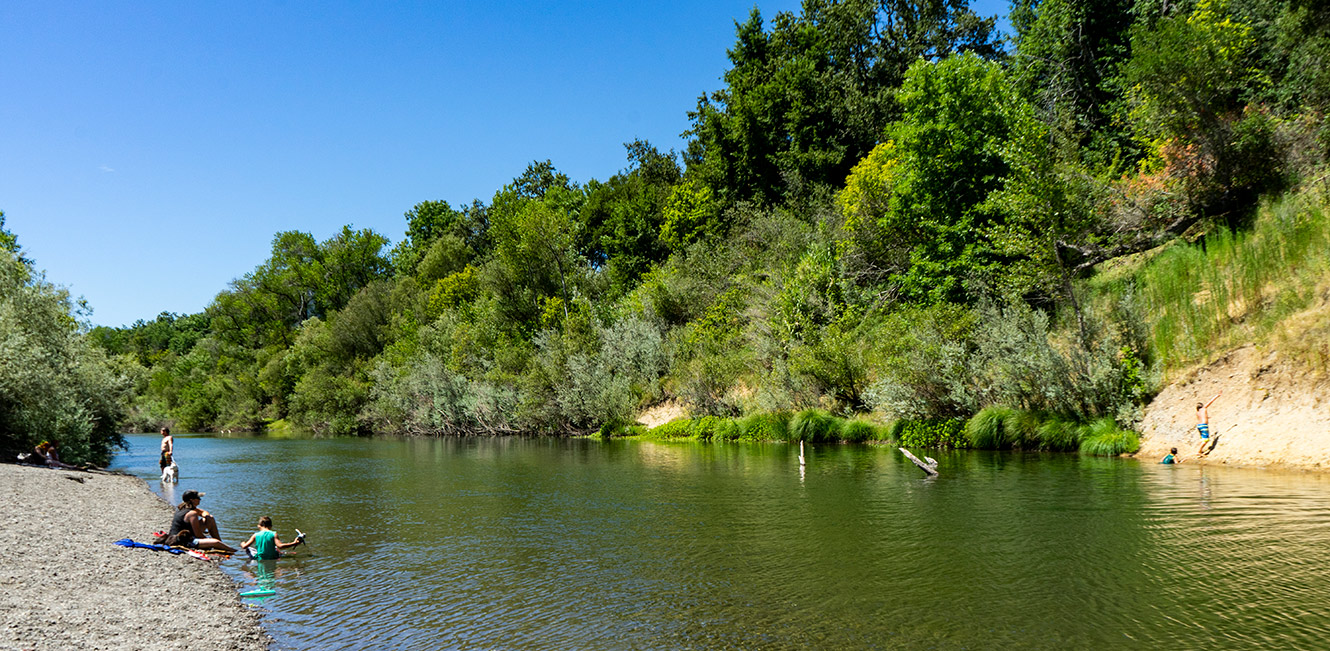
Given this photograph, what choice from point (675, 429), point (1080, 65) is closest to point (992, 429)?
point (675, 429)

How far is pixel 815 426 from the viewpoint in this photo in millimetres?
40562

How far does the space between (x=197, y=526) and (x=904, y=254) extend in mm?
40904

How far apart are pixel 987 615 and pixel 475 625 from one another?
7.35 metres

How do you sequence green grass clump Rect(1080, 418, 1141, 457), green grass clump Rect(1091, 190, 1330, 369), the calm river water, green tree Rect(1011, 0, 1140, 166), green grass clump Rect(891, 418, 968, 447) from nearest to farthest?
the calm river water < green grass clump Rect(1091, 190, 1330, 369) < green grass clump Rect(1080, 418, 1141, 457) < green grass clump Rect(891, 418, 968, 447) < green tree Rect(1011, 0, 1140, 166)

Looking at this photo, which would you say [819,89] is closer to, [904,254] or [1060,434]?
[904,254]

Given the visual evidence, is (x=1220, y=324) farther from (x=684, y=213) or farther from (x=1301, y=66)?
(x=684, y=213)

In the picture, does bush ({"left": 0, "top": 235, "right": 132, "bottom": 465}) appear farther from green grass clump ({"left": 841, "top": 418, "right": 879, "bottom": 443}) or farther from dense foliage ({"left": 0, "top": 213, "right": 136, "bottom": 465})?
green grass clump ({"left": 841, "top": 418, "right": 879, "bottom": 443})

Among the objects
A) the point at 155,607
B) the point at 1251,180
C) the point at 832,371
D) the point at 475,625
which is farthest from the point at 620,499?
the point at 1251,180

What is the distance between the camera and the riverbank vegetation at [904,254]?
29719mm

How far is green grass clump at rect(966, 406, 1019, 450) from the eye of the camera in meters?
31.6

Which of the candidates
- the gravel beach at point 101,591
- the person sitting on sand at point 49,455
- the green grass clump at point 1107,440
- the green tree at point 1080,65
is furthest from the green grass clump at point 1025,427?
the person sitting on sand at point 49,455

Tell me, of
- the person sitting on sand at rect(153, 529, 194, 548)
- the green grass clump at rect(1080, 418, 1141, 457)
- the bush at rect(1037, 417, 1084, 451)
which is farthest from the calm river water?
the bush at rect(1037, 417, 1084, 451)

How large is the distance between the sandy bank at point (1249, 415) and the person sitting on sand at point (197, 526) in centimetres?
2828

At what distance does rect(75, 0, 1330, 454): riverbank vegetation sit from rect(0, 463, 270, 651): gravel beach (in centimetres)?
2841
